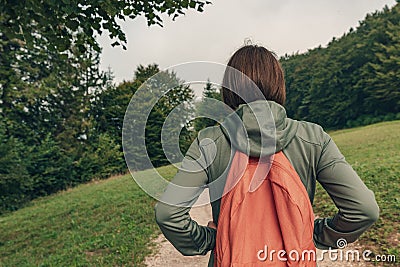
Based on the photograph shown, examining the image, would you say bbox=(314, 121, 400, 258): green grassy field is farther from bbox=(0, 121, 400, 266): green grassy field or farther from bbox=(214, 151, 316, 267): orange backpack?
bbox=(214, 151, 316, 267): orange backpack

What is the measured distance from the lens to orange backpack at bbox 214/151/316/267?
1.63 meters

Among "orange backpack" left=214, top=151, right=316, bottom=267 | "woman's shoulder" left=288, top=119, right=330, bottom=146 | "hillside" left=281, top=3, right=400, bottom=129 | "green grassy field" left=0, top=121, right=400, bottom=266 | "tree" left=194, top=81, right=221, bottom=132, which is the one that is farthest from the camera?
"hillside" left=281, top=3, right=400, bottom=129

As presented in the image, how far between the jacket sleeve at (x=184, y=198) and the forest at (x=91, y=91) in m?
0.24

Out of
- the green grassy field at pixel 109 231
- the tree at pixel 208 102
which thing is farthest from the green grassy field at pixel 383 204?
the tree at pixel 208 102

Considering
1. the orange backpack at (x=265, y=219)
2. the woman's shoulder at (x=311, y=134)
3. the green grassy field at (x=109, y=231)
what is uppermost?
the woman's shoulder at (x=311, y=134)

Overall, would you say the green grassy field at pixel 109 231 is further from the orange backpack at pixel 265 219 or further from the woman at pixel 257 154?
the orange backpack at pixel 265 219

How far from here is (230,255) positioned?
1668 millimetres

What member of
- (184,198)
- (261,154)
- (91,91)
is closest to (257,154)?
(261,154)

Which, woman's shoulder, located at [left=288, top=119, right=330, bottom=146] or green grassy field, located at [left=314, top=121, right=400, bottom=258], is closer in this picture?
woman's shoulder, located at [left=288, top=119, right=330, bottom=146]

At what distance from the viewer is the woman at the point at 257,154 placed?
5.62ft

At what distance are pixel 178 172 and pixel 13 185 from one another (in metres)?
16.8

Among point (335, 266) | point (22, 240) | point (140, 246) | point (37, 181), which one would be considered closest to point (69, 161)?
point (37, 181)

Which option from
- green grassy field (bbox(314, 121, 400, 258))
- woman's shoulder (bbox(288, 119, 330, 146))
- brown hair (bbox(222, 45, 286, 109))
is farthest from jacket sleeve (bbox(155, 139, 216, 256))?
green grassy field (bbox(314, 121, 400, 258))

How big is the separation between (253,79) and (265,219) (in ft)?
2.18
